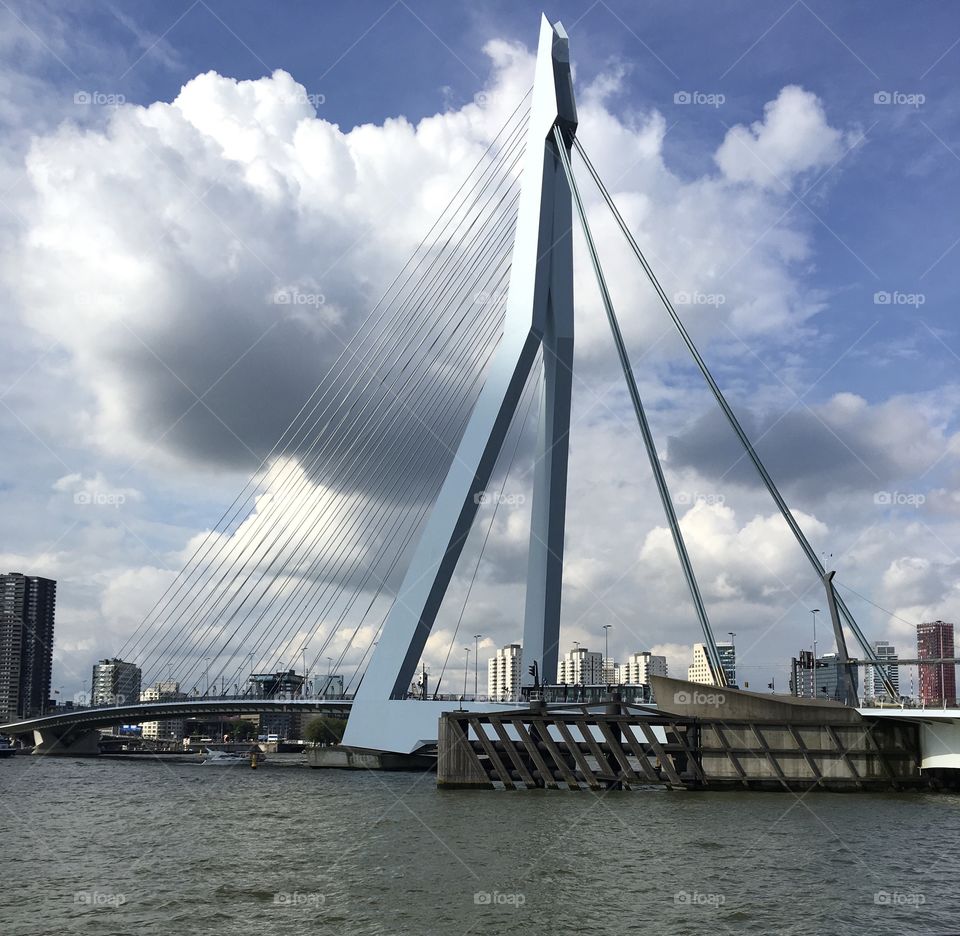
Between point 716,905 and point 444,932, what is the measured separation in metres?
4.69

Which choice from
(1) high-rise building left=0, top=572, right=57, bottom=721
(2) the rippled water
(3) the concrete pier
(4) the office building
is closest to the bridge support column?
(4) the office building

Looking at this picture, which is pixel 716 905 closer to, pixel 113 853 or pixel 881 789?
pixel 113 853

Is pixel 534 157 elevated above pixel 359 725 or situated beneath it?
→ elevated above

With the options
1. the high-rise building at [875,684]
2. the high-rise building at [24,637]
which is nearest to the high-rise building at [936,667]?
the high-rise building at [875,684]

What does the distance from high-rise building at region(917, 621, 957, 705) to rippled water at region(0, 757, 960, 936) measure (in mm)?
7156

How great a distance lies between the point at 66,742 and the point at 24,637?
→ 62.6 meters

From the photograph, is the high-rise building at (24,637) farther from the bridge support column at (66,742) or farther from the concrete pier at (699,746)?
the concrete pier at (699,746)

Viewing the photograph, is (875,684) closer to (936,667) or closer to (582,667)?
(936,667)

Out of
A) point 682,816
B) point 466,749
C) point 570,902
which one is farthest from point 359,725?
point 570,902

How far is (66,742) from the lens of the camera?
98.5m

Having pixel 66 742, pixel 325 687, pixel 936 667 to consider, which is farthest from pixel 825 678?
pixel 66 742

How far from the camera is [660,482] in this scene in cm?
3741

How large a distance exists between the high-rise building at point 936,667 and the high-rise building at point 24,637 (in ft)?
390

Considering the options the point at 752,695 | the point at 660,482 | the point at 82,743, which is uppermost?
the point at 660,482
